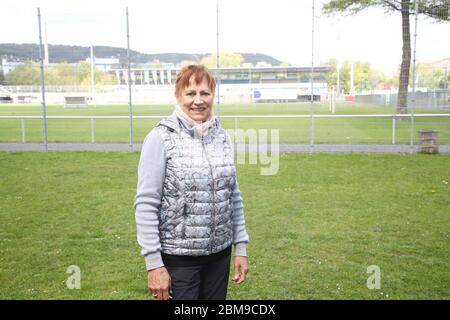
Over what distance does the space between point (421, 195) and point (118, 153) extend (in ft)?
27.4

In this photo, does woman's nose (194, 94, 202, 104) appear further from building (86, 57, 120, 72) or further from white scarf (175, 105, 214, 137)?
building (86, 57, 120, 72)

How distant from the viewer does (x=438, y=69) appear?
1886 cm

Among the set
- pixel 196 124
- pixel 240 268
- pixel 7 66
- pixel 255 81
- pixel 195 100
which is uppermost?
pixel 7 66

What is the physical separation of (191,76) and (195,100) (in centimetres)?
12

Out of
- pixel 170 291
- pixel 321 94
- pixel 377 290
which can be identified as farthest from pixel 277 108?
pixel 170 291

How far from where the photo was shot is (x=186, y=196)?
235 cm

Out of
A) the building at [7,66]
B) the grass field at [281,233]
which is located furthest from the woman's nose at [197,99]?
the building at [7,66]

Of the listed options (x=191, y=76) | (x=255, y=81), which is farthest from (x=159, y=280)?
(x=255, y=81)

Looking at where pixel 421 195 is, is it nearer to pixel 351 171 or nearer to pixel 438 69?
pixel 351 171

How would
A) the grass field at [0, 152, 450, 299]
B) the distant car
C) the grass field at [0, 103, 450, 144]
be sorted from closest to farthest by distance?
1. the grass field at [0, 152, 450, 299]
2. the grass field at [0, 103, 450, 144]
3. the distant car

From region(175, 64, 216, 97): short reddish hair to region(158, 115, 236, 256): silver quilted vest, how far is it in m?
0.17

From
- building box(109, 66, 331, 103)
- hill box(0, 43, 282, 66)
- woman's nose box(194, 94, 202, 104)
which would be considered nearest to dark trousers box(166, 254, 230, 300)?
woman's nose box(194, 94, 202, 104)

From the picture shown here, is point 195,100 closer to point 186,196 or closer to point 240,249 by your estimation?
point 186,196

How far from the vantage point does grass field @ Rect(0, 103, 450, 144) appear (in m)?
16.0
